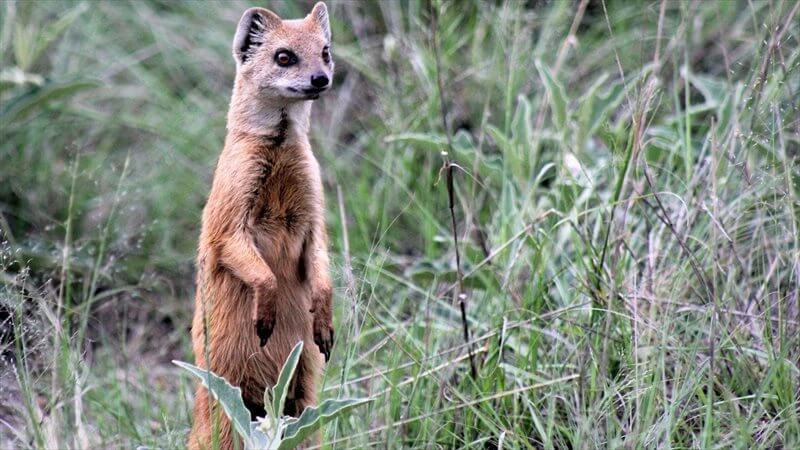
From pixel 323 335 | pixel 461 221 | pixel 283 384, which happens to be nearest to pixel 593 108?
pixel 461 221

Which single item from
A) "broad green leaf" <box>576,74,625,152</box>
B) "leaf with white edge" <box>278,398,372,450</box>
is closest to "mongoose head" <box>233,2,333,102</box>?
"leaf with white edge" <box>278,398,372,450</box>

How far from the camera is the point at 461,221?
181 inches

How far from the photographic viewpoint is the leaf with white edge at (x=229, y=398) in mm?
2566

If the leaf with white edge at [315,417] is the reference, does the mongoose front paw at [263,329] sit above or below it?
above

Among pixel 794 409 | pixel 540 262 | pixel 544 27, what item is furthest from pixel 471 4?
pixel 794 409

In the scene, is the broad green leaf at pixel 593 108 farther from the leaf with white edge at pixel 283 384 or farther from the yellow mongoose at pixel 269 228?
the leaf with white edge at pixel 283 384

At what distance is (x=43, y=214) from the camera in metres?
4.46

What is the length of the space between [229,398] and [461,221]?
7.05 feet

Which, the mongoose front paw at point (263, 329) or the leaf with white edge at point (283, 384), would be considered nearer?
the leaf with white edge at point (283, 384)

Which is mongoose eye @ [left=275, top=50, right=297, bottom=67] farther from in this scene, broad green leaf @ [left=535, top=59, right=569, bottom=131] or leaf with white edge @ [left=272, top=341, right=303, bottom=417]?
broad green leaf @ [left=535, top=59, right=569, bottom=131]

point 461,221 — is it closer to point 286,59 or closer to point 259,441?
point 286,59

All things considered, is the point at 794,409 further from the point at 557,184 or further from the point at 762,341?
the point at 557,184

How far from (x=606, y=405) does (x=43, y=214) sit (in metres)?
2.65

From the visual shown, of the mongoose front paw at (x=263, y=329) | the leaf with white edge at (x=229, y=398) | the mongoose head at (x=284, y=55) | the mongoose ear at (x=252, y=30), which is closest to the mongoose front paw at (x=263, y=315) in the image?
the mongoose front paw at (x=263, y=329)
